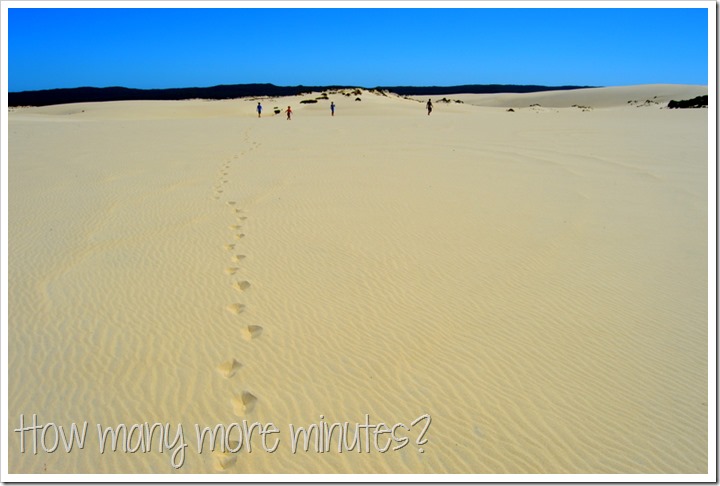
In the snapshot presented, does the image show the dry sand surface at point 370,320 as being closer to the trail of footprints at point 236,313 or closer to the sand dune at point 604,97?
the trail of footprints at point 236,313

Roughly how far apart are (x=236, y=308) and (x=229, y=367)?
2.76 feet

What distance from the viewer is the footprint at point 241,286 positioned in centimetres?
469

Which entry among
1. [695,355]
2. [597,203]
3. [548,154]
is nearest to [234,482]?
[695,355]

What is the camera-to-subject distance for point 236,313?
13.9 ft

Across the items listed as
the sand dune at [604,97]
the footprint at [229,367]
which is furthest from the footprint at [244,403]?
the sand dune at [604,97]

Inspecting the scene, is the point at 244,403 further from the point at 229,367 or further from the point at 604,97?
the point at 604,97

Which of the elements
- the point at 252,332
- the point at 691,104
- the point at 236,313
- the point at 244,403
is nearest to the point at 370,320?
the point at 252,332

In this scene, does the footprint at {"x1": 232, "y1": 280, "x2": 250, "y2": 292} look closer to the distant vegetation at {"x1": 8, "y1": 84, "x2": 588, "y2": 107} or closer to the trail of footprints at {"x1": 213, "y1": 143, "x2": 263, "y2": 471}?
the trail of footprints at {"x1": 213, "y1": 143, "x2": 263, "y2": 471}

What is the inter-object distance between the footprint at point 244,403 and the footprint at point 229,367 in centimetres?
23

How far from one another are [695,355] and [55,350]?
4397 mm

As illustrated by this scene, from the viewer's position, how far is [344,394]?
10.8ft

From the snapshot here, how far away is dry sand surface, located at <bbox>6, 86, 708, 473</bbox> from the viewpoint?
2980 millimetres

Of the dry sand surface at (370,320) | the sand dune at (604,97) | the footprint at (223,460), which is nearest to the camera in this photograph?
the footprint at (223,460)

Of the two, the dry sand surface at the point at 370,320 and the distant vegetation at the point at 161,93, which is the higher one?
the distant vegetation at the point at 161,93
